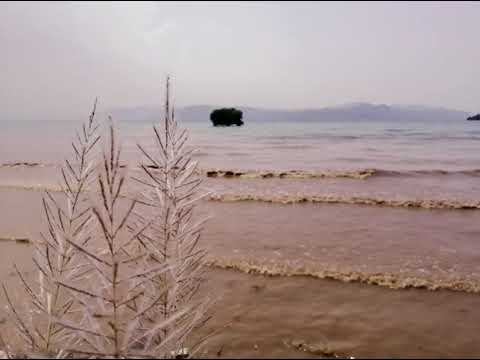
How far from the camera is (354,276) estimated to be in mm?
6480

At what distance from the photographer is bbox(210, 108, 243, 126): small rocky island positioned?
8638cm

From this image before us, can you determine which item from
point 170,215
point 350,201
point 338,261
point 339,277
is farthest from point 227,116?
point 170,215

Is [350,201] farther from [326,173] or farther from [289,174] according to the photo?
[289,174]

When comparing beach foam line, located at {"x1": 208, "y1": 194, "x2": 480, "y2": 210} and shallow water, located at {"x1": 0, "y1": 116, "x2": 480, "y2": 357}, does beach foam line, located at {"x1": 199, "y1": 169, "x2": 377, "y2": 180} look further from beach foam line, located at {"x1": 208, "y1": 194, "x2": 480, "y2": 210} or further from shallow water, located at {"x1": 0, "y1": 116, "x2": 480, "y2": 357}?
beach foam line, located at {"x1": 208, "y1": 194, "x2": 480, "y2": 210}

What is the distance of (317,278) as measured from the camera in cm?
650

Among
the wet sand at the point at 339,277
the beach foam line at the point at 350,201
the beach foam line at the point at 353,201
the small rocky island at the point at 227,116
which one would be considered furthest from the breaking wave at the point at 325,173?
the small rocky island at the point at 227,116

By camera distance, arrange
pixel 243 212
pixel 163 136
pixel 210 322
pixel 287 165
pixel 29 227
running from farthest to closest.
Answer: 1. pixel 287 165
2. pixel 243 212
3. pixel 29 227
4. pixel 210 322
5. pixel 163 136

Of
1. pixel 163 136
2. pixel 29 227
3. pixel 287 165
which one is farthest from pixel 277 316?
pixel 287 165

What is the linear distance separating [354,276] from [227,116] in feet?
269

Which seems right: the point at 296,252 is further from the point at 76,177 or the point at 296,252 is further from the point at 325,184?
the point at 325,184

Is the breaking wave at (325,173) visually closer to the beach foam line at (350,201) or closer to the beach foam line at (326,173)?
the beach foam line at (326,173)

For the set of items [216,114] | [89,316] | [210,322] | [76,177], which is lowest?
[210,322]

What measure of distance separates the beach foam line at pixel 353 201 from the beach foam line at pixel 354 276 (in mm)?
4584

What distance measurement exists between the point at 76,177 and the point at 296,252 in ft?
20.4
